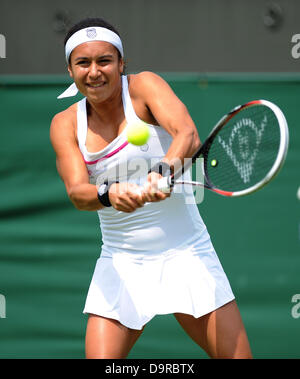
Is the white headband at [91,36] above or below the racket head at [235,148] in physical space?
above

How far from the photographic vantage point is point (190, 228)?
273cm

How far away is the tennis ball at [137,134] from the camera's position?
2.56 metres

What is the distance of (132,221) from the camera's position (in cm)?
273

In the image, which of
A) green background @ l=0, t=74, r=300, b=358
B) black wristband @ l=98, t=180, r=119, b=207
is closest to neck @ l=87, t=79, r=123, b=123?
black wristband @ l=98, t=180, r=119, b=207

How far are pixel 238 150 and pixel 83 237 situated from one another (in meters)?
1.43

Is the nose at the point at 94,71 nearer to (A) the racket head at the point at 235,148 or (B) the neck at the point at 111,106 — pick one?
(B) the neck at the point at 111,106

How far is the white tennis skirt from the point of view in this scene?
2.64 meters

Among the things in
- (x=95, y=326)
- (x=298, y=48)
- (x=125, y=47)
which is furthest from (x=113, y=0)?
(x=95, y=326)

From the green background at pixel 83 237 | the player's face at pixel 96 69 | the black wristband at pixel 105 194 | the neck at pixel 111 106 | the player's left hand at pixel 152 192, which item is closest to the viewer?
the player's left hand at pixel 152 192

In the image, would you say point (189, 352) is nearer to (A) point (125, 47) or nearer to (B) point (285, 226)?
(B) point (285, 226)

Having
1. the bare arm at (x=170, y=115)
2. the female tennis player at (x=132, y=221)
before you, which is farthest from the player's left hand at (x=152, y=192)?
the female tennis player at (x=132, y=221)
